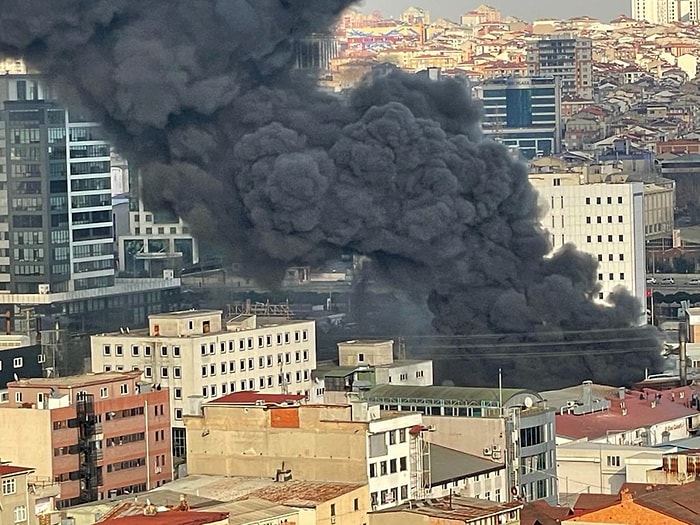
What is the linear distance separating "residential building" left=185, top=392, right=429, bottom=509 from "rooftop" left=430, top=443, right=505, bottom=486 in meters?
0.63

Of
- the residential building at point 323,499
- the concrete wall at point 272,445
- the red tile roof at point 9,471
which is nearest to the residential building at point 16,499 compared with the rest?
the red tile roof at point 9,471

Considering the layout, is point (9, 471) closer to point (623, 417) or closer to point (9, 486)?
point (9, 486)

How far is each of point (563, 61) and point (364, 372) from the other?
272 ft

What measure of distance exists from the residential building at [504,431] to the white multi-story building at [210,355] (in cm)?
431

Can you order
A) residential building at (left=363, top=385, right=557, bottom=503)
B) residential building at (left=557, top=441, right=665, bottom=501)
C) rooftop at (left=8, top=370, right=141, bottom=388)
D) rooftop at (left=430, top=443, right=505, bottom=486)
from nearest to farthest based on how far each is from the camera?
rooftop at (left=430, top=443, right=505, bottom=486)
residential building at (left=363, top=385, right=557, bottom=503)
rooftop at (left=8, top=370, right=141, bottom=388)
residential building at (left=557, top=441, right=665, bottom=501)

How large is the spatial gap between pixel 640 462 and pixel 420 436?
2.82 metres

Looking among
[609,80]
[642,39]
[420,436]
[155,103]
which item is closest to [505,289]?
[155,103]

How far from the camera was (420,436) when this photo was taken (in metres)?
27.5

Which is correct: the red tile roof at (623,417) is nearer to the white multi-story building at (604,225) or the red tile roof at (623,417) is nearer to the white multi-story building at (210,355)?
the white multi-story building at (210,355)

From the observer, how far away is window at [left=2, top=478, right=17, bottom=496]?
82.2 ft

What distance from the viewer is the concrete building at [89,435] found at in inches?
1141

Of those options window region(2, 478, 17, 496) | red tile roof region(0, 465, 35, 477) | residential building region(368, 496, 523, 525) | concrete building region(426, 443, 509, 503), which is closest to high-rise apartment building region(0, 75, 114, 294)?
concrete building region(426, 443, 509, 503)

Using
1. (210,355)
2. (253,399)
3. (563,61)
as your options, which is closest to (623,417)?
(210,355)

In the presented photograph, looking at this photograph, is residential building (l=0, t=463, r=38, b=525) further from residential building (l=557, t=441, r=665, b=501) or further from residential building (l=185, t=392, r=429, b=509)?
residential building (l=557, t=441, r=665, b=501)
